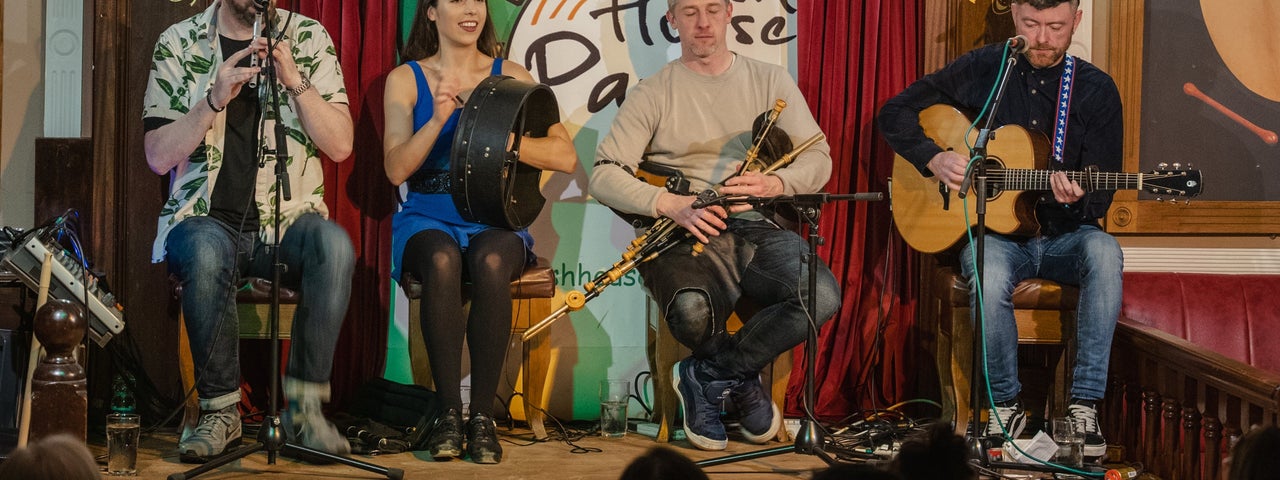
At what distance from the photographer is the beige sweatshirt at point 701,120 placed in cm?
453

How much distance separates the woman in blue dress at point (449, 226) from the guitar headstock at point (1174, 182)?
1968mm

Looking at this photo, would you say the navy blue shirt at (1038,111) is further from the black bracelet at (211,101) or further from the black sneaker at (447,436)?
the black bracelet at (211,101)

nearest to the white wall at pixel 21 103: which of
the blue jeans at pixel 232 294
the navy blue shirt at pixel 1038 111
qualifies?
the blue jeans at pixel 232 294

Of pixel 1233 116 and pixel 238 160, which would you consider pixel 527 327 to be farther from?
pixel 1233 116

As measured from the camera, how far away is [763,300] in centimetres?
440

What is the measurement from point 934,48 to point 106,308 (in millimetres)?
3262

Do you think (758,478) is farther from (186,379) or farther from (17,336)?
(17,336)

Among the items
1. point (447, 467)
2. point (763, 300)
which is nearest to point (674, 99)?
point (763, 300)

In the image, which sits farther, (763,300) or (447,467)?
(763,300)

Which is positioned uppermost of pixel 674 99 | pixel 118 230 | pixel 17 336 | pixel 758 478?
pixel 674 99

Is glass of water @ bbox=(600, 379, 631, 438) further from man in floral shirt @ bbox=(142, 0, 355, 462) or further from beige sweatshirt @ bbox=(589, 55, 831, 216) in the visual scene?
man in floral shirt @ bbox=(142, 0, 355, 462)

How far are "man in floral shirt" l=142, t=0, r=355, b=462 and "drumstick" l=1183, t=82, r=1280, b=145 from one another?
3302 millimetres

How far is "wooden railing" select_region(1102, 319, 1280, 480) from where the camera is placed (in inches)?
138

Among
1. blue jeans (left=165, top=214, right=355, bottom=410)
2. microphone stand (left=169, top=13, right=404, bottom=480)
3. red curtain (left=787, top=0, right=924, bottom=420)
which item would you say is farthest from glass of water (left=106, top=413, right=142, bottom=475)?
red curtain (left=787, top=0, right=924, bottom=420)
